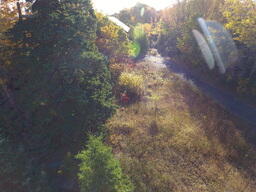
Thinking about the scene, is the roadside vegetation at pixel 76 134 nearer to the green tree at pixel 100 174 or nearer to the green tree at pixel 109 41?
the green tree at pixel 100 174

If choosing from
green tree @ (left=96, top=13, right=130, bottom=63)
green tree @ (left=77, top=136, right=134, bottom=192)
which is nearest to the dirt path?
green tree @ (left=96, top=13, right=130, bottom=63)

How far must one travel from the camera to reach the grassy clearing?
486 centimetres

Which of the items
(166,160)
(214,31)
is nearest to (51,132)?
(166,160)

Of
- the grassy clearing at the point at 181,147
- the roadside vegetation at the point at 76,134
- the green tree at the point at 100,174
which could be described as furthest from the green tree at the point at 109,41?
the green tree at the point at 100,174

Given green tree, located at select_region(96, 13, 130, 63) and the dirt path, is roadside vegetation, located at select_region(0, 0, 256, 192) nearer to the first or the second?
the dirt path

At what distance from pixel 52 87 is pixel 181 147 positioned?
4692mm

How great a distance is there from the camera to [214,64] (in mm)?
11078

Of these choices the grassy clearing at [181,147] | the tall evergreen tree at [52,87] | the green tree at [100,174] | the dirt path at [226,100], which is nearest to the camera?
the green tree at [100,174]

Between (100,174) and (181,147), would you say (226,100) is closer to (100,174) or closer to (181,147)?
(181,147)

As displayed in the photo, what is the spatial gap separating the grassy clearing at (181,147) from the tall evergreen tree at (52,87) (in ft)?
6.02

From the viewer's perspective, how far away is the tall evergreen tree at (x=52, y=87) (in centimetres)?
473

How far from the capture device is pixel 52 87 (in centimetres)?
481

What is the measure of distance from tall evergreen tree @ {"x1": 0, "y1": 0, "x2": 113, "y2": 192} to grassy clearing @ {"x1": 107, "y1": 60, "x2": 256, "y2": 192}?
1835mm

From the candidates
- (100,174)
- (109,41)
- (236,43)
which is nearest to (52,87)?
(100,174)
